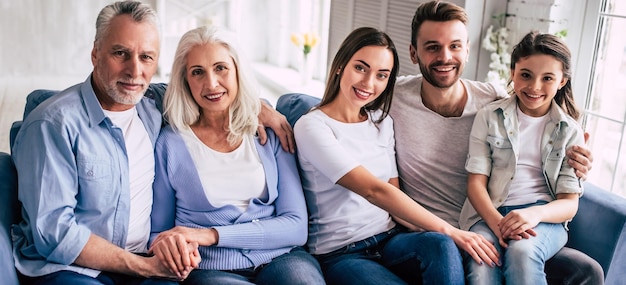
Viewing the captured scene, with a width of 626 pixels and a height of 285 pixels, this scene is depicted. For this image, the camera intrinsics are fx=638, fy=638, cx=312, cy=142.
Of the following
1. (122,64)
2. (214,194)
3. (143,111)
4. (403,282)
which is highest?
(122,64)

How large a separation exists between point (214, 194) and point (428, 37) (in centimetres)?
92

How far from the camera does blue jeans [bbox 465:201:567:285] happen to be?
185 centimetres

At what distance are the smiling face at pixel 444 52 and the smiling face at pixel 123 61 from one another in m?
0.95

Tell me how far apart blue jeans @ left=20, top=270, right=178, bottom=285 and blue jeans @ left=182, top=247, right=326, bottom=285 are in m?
0.10

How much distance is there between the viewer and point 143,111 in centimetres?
200

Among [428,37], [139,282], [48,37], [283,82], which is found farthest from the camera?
[48,37]

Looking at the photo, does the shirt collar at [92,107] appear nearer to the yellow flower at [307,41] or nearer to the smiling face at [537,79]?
the smiling face at [537,79]

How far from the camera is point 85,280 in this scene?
67.7 inches

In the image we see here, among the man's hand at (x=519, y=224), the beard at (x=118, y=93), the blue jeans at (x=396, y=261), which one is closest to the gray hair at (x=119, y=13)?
the beard at (x=118, y=93)

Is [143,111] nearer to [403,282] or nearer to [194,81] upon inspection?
[194,81]

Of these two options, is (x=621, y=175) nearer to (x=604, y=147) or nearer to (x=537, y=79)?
(x=604, y=147)

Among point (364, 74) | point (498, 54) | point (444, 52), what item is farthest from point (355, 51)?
point (498, 54)

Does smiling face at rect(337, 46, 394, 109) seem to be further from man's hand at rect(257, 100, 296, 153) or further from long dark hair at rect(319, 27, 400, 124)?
man's hand at rect(257, 100, 296, 153)

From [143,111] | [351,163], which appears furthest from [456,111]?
[143,111]
